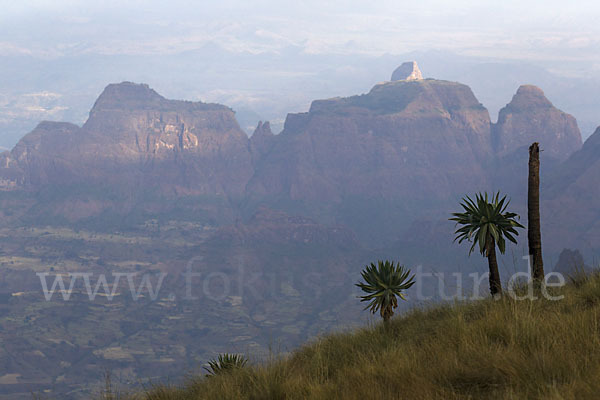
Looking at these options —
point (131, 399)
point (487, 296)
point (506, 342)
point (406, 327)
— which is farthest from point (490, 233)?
point (131, 399)

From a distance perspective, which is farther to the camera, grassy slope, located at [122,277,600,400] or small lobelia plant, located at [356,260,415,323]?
small lobelia plant, located at [356,260,415,323]

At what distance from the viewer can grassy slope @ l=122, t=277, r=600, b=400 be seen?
27.2ft

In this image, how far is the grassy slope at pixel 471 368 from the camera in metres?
8.29

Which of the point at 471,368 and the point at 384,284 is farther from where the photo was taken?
the point at 384,284

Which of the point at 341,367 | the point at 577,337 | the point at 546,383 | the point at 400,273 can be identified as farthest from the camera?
the point at 400,273

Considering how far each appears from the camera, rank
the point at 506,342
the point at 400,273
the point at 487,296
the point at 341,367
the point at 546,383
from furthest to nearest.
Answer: the point at 400,273 → the point at 487,296 → the point at 341,367 → the point at 506,342 → the point at 546,383

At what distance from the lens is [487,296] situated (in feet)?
54.4

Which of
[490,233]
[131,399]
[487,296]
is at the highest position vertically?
[490,233]

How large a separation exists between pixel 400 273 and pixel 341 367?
7.14 meters

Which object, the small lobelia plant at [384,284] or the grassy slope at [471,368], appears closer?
the grassy slope at [471,368]

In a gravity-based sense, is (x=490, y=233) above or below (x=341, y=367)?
above

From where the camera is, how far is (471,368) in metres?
9.15

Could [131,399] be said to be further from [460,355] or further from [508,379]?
[508,379]

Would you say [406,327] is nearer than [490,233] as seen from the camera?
Yes
